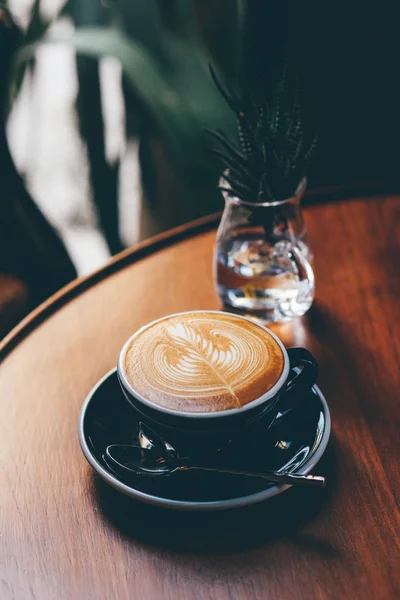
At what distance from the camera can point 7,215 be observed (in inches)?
38.1

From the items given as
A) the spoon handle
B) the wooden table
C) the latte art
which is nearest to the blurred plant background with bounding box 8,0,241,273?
the wooden table

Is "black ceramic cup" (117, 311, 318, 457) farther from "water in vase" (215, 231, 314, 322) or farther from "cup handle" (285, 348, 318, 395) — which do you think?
"water in vase" (215, 231, 314, 322)

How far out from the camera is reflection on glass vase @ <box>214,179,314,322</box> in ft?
1.97

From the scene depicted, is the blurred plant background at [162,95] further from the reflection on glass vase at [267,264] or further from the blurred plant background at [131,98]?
the reflection on glass vase at [267,264]

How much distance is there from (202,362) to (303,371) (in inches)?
2.9

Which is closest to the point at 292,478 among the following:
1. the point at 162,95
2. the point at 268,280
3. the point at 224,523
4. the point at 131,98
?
the point at 224,523

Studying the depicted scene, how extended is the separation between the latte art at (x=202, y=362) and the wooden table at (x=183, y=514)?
0.07 m

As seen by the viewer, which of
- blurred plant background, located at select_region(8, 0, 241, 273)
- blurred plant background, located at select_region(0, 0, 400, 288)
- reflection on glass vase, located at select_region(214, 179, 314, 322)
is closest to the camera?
reflection on glass vase, located at select_region(214, 179, 314, 322)

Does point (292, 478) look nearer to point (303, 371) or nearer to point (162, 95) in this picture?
point (303, 371)

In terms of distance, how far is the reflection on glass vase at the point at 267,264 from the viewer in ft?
1.97

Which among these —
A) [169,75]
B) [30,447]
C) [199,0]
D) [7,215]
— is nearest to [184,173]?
[169,75]

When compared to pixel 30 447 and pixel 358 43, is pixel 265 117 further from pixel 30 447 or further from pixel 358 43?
pixel 358 43

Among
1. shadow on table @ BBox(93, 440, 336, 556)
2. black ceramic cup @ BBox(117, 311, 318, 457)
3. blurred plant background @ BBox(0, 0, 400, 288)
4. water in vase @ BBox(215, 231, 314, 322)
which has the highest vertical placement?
black ceramic cup @ BBox(117, 311, 318, 457)

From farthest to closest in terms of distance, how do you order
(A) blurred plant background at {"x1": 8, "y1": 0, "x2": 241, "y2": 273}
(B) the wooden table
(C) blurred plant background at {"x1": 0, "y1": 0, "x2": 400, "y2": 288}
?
(A) blurred plant background at {"x1": 8, "y1": 0, "x2": 241, "y2": 273}, (C) blurred plant background at {"x1": 0, "y1": 0, "x2": 400, "y2": 288}, (B) the wooden table
